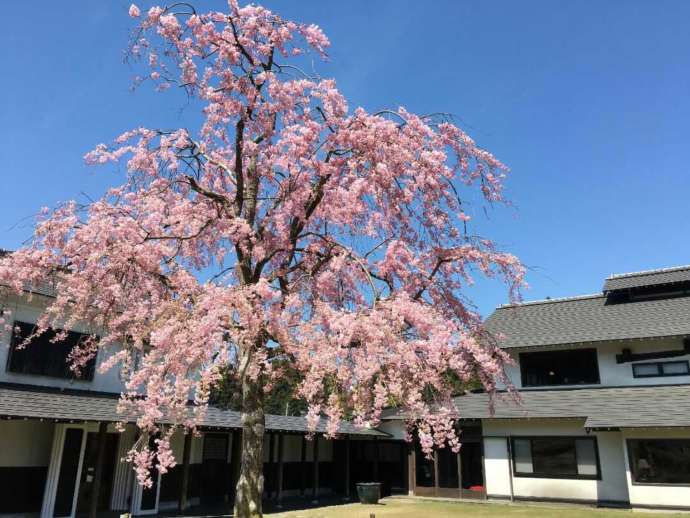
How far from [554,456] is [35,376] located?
17.9 meters

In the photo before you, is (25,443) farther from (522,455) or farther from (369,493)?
(522,455)

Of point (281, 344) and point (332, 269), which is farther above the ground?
point (332, 269)

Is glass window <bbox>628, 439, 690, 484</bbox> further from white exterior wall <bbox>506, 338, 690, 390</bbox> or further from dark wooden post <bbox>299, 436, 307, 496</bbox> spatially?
dark wooden post <bbox>299, 436, 307, 496</bbox>

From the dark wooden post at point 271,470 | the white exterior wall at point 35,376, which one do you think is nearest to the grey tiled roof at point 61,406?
the white exterior wall at point 35,376

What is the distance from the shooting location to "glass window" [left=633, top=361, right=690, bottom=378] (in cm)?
2011

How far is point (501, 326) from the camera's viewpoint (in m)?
25.7

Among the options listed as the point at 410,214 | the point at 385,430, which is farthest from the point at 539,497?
the point at 410,214

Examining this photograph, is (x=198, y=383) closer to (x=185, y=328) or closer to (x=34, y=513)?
(x=185, y=328)

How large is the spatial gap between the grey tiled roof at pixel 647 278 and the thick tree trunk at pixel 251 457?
66.2ft

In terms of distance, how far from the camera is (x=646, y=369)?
2077 centimetres

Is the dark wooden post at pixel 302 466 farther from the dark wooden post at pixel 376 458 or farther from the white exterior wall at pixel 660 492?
the white exterior wall at pixel 660 492

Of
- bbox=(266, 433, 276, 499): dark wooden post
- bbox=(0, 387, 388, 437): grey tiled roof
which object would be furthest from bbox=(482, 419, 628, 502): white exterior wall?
bbox=(0, 387, 388, 437): grey tiled roof

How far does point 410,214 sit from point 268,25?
14.1 ft

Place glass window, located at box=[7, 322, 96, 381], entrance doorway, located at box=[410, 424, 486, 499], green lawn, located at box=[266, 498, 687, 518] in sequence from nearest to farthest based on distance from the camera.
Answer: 1. glass window, located at box=[7, 322, 96, 381]
2. green lawn, located at box=[266, 498, 687, 518]
3. entrance doorway, located at box=[410, 424, 486, 499]
